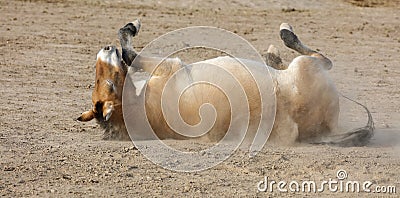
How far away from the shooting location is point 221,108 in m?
7.39

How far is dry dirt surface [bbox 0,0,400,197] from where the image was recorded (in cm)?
648

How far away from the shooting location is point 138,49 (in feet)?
41.7

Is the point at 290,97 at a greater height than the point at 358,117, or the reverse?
the point at 290,97

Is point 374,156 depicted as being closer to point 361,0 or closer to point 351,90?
point 351,90

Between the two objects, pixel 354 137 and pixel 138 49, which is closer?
pixel 354 137

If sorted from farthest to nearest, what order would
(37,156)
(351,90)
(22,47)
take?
(22,47)
(351,90)
(37,156)

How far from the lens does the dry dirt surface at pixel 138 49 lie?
6.48 meters

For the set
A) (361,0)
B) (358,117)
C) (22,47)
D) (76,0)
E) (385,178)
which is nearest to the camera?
(385,178)

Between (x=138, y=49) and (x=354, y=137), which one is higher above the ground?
(x=354, y=137)

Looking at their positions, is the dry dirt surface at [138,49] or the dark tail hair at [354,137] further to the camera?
the dark tail hair at [354,137]

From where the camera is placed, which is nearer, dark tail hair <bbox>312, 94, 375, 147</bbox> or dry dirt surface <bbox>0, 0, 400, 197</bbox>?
dry dirt surface <bbox>0, 0, 400, 197</bbox>

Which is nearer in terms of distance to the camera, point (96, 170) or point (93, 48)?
point (96, 170)

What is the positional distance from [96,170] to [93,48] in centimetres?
628

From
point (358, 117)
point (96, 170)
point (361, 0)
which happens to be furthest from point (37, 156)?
point (361, 0)
